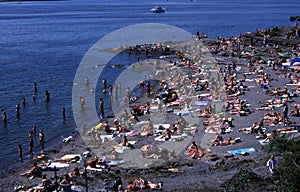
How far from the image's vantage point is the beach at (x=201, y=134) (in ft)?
71.1

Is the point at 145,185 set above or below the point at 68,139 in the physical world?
above

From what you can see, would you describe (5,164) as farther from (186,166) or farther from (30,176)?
(186,166)

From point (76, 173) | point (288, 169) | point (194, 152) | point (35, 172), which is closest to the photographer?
point (288, 169)

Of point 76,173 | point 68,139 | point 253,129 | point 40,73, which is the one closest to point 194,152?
point 253,129

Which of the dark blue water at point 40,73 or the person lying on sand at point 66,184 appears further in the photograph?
the dark blue water at point 40,73

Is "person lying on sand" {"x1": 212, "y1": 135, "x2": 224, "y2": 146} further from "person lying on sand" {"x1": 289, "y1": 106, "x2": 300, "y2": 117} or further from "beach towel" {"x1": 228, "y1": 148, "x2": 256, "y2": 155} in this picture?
"person lying on sand" {"x1": 289, "y1": 106, "x2": 300, "y2": 117}

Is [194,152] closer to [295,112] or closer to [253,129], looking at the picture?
[253,129]

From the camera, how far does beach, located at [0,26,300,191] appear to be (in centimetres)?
2166

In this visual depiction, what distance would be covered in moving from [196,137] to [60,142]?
33.3 feet

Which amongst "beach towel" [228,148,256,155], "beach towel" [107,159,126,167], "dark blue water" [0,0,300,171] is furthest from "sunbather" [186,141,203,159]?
"dark blue water" [0,0,300,171]

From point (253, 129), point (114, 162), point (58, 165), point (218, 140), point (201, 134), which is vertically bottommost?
point (58, 165)

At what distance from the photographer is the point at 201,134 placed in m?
28.8

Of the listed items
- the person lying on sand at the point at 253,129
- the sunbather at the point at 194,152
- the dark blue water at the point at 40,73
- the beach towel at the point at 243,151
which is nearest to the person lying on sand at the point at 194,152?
the sunbather at the point at 194,152

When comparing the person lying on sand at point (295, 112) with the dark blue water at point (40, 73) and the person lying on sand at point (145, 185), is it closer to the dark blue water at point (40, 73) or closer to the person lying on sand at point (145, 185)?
the person lying on sand at point (145, 185)
